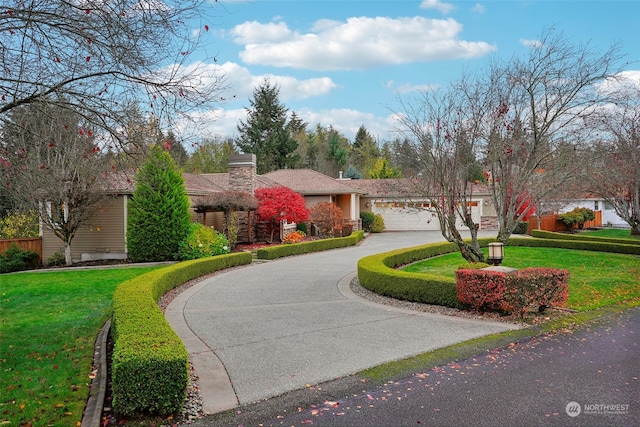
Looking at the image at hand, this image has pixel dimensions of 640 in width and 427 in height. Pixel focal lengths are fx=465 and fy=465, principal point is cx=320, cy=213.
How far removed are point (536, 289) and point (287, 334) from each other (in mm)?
4221

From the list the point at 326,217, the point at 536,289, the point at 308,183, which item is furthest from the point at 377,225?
the point at 536,289

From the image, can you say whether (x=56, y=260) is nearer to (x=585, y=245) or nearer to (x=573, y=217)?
(x=585, y=245)

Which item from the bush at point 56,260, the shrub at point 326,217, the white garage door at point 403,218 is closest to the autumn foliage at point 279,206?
the shrub at point 326,217

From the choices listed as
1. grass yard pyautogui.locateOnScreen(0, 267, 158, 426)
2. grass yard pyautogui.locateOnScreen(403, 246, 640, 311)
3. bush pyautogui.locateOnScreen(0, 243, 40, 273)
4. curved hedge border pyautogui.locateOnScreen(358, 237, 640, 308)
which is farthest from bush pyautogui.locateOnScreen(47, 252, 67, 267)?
grass yard pyautogui.locateOnScreen(403, 246, 640, 311)

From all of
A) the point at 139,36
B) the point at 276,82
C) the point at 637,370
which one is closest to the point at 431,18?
the point at 139,36

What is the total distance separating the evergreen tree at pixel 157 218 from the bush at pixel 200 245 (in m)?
0.31

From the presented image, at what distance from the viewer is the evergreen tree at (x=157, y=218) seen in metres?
15.5

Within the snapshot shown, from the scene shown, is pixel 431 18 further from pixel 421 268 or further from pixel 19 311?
pixel 19 311

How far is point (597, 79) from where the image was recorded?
1051 cm

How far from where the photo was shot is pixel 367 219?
99.3 ft

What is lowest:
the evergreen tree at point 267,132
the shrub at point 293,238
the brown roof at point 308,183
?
the shrub at point 293,238

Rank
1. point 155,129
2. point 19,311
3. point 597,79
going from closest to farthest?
point 155,129 → point 19,311 → point 597,79

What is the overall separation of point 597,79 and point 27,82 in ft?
36.2

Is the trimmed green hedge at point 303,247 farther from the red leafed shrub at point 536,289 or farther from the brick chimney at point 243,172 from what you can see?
the red leafed shrub at point 536,289
